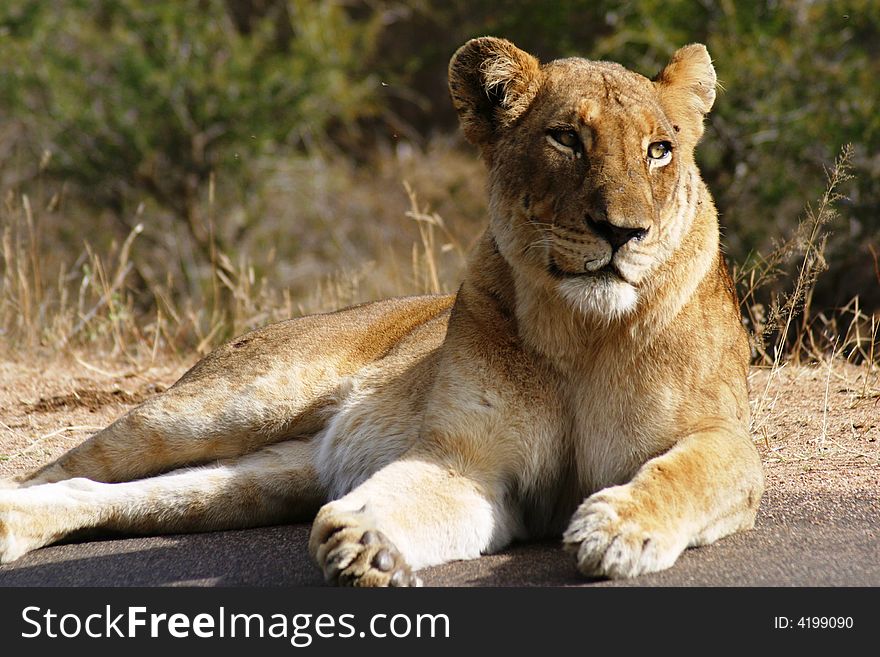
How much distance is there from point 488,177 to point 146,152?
8300 millimetres

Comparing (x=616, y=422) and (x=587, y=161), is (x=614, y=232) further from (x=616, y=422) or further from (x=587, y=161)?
(x=616, y=422)

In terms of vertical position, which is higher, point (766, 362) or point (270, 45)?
point (270, 45)

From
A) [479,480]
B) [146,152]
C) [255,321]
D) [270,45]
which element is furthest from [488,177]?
[270,45]

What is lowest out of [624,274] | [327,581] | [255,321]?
[255,321]

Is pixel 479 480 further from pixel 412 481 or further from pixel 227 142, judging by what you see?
pixel 227 142

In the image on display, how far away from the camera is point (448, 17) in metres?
13.5

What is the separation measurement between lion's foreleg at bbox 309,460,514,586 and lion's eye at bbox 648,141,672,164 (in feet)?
3.25

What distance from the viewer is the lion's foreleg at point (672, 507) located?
9.46ft

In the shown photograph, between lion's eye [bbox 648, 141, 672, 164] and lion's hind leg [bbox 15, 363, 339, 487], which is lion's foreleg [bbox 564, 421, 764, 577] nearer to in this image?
lion's eye [bbox 648, 141, 672, 164]

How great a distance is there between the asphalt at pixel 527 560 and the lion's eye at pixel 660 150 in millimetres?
1026

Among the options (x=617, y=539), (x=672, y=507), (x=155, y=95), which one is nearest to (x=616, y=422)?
(x=672, y=507)

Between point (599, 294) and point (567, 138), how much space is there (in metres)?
0.45

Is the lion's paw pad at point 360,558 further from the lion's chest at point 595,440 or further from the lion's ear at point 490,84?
the lion's ear at point 490,84

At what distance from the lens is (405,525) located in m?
3.20
